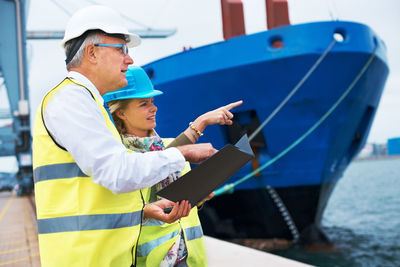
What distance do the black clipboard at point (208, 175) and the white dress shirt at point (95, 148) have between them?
0.19 ft

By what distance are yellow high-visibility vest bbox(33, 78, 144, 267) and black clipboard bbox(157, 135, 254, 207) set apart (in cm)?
16

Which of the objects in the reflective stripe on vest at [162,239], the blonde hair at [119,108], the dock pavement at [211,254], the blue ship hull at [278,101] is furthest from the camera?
the blue ship hull at [278,101]

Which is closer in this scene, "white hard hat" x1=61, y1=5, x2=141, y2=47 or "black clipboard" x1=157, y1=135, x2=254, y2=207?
"black clipboard" x1=157, y1=135, x2=254, y2=207

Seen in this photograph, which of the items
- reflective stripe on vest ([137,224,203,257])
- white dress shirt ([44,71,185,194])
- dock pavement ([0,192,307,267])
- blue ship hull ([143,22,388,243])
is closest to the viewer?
white dress shirt ([44,71,185,194])

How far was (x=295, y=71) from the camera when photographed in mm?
6949

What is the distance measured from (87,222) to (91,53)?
503mm

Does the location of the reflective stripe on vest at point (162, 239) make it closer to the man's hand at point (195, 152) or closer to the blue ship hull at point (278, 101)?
the man's hand at point (195, 152)

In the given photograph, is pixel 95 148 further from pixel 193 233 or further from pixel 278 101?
pixel 278 101

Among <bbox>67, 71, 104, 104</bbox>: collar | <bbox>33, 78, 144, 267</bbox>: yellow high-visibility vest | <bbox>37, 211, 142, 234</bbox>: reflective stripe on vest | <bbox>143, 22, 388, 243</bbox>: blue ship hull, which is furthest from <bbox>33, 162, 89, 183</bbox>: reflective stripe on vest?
<bbox>143, 22, 388, 243</bbox>: blue ship hull

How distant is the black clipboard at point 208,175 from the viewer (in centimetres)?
104

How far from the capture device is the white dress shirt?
99 cm

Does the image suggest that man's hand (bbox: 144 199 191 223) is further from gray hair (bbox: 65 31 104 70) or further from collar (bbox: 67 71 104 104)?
gray hair (bbox: 65 31 104 70)

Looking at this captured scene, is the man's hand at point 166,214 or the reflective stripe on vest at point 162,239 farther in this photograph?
the reflective stripe on vest at point 162,239

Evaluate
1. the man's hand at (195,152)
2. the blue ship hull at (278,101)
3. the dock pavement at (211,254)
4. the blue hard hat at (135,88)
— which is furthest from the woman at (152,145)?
the blue ship hull at (278,101)
